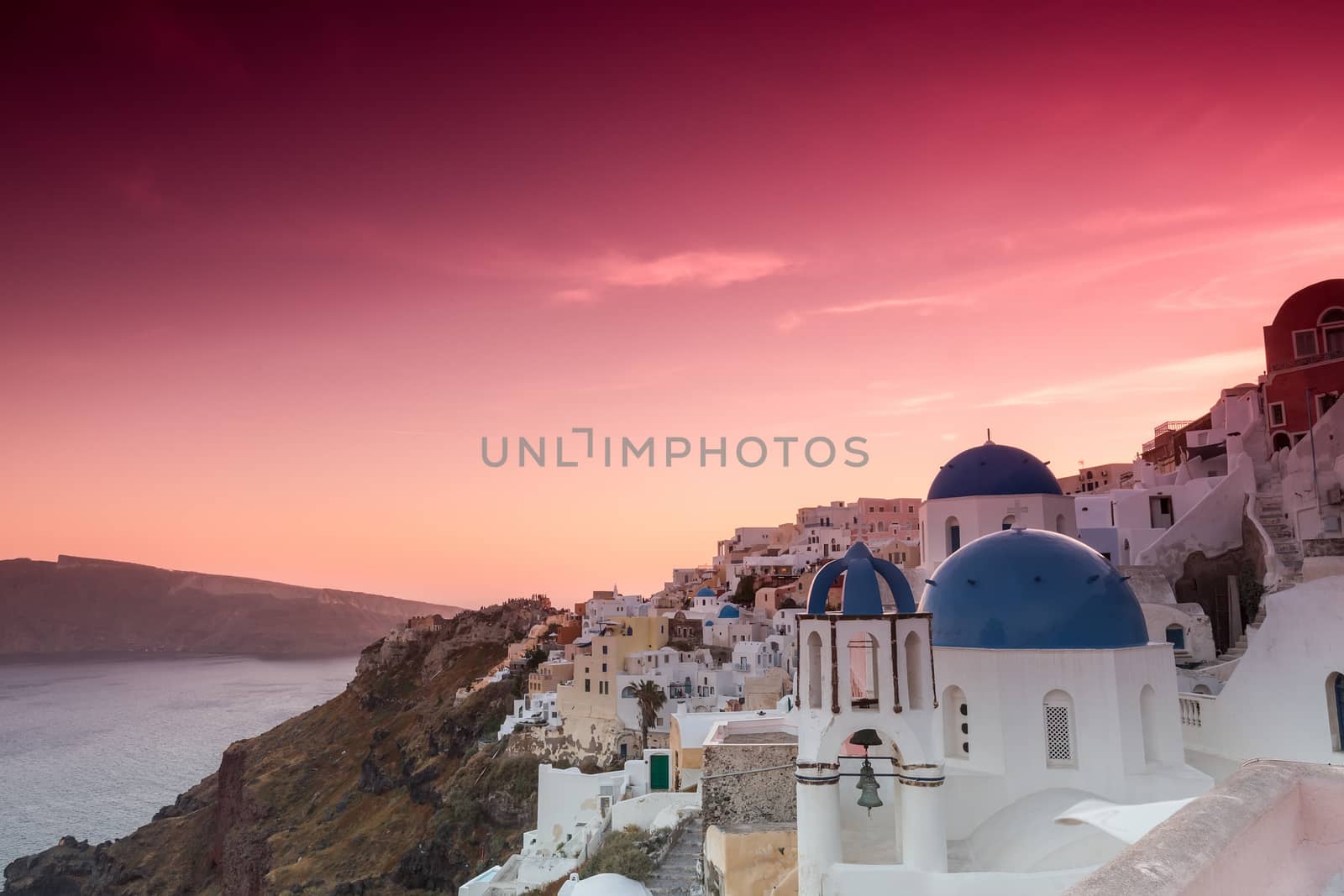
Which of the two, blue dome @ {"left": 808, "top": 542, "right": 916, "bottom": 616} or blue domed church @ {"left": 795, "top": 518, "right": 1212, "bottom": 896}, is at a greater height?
blue dome @ {"left": 808, "top": 542, "right": 916, "bottom": 616}

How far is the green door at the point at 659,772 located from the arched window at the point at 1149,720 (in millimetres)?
18595

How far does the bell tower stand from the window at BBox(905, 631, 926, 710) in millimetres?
11

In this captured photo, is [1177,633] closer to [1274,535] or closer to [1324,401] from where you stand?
[1274,535]

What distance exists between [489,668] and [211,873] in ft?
72.5

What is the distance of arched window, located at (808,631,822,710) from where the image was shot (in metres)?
12.2

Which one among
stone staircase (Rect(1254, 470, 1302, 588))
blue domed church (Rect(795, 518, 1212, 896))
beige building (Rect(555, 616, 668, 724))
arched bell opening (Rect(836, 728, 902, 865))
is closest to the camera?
blue domed church (Rect(795, 518, 1212, 896))

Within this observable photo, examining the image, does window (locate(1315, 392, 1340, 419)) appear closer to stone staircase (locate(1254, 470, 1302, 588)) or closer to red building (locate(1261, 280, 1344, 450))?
red building (locate(1261, 280, 1344, 450))

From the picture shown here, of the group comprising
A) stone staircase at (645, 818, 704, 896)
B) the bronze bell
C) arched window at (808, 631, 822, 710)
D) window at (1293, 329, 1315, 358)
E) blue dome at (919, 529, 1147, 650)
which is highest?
window at (1293, 329, 1315, 358)

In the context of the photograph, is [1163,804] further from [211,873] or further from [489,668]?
[211,873]

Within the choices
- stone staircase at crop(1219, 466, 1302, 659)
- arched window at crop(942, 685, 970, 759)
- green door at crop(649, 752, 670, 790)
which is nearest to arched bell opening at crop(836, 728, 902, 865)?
arched window at crop(942, 685, 970, 759)

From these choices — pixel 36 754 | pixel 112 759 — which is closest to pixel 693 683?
pixel 112 759

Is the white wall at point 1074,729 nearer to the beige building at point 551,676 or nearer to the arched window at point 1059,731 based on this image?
the arched window at point 1059,731

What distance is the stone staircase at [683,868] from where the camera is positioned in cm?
1989

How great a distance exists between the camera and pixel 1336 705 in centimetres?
1257
